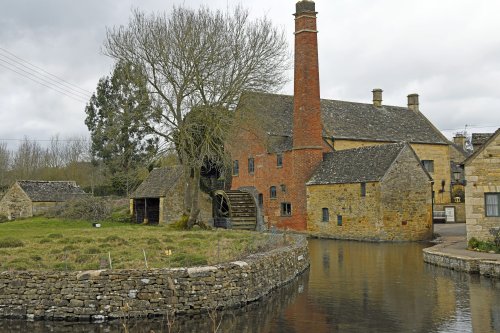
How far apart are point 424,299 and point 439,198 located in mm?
31713

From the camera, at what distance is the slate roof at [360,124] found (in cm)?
3725

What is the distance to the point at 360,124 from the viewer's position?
40562 mm

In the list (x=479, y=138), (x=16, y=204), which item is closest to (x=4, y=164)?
(x=16, y=204)

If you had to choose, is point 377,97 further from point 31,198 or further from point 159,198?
point 31,198

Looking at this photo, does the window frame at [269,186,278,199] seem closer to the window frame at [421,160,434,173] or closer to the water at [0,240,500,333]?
the window frame at [421,160,434,173]

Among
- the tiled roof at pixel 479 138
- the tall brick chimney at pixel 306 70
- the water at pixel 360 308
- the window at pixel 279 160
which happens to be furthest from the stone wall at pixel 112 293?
the window at pixel 279 160

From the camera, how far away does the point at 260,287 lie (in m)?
14.7

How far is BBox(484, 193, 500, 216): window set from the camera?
20.4 meters

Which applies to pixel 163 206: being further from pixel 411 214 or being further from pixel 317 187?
pixel 411 214

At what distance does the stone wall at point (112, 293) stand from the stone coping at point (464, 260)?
28.6ft

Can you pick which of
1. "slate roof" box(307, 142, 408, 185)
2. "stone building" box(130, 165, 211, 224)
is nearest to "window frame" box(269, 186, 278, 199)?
"slate roof" box(307, 142, 408, 185)

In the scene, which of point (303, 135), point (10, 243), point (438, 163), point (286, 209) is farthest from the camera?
point (438, 163)

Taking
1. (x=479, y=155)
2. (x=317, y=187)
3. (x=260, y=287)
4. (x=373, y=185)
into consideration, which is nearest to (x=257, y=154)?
(x=317, y=187)

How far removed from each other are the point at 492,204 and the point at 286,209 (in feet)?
56.1
